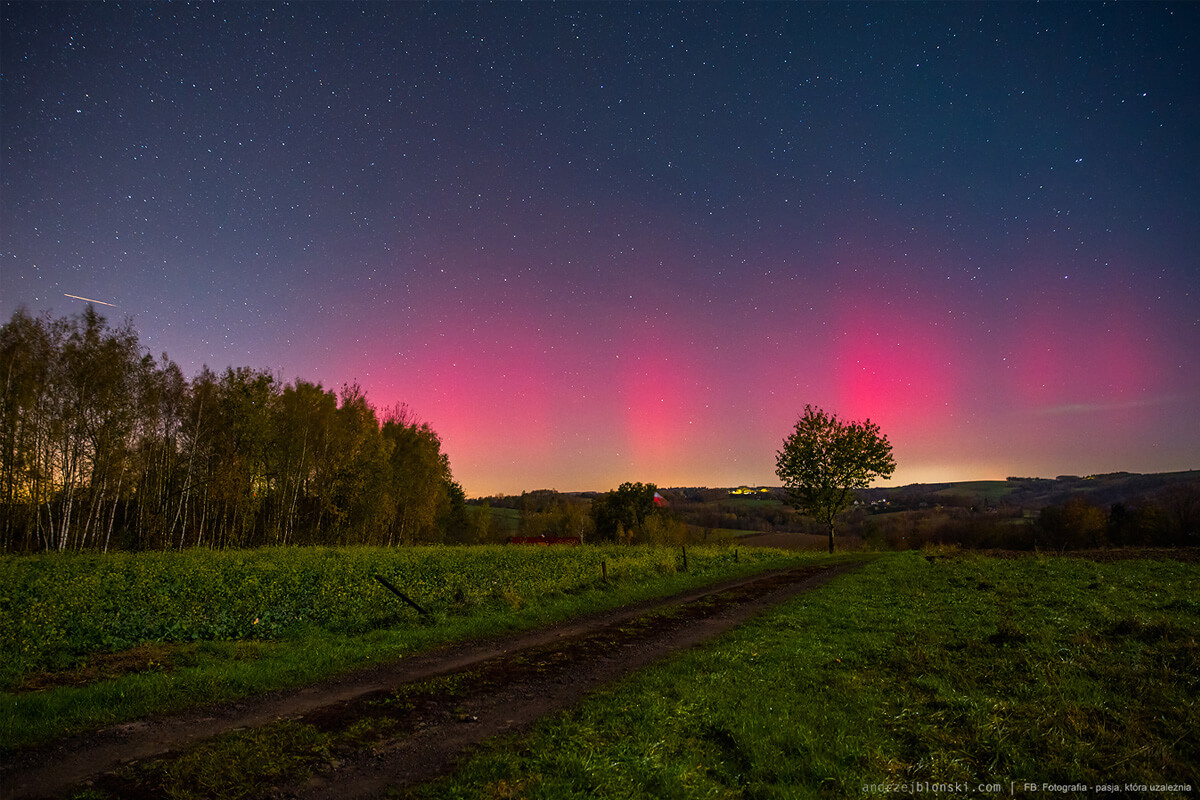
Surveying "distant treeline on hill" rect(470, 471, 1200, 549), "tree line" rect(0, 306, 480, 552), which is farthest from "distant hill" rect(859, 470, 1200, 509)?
"tree line" rect(0, 306, 480, 552)

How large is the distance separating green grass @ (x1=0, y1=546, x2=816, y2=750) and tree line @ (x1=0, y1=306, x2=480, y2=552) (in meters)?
12.2

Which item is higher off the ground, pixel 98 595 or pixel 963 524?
pixel 98 595

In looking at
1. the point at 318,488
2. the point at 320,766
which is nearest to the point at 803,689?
the point at 320,766

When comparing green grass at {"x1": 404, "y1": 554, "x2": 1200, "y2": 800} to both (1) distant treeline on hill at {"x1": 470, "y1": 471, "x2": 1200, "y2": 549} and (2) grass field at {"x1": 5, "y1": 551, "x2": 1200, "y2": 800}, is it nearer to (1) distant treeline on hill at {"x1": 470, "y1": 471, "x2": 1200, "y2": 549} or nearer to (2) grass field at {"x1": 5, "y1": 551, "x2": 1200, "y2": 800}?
(2) grass field at {"x1": 5, "y1": 551, "x2": 1200, "y2": 800}

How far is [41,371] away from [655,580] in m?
40.1

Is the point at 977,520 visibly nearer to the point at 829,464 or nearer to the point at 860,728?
the point at 829,464

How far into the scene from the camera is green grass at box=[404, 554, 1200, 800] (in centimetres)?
615

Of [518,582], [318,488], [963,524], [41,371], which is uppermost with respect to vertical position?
[41,371]

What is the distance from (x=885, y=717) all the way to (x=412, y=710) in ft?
25.9

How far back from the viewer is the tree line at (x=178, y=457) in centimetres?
3139

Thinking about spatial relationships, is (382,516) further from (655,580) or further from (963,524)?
(963,524)

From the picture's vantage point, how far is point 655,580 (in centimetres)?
2720

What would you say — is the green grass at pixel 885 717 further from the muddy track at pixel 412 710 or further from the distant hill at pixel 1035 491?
the distant hill at pixel 1035 491

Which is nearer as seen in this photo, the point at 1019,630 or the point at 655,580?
the point at 1019,630
